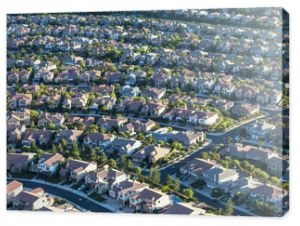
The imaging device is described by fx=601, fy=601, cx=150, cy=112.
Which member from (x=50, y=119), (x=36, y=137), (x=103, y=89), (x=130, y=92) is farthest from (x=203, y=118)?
(x=36, y=137)

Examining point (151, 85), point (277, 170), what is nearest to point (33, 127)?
point (151, 85)

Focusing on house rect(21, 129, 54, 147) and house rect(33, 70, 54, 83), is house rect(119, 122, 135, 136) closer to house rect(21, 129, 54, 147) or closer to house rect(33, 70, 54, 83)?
house rect(21, 129, 54, 147)

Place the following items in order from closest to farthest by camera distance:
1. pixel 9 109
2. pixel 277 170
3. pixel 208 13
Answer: pixel 277 170 < pixel 208 13 < pixel 9 109

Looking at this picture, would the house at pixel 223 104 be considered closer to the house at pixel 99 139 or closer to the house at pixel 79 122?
the house at pixel 99 139

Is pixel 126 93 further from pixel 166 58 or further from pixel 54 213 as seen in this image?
pixel 54 213

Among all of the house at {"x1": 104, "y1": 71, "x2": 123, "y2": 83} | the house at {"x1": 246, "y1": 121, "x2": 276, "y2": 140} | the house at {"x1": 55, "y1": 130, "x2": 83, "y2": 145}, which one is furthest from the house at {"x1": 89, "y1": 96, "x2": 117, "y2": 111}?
the house at {"x1": 246, "y1": 121, "x2": 276, "y2": 140}
